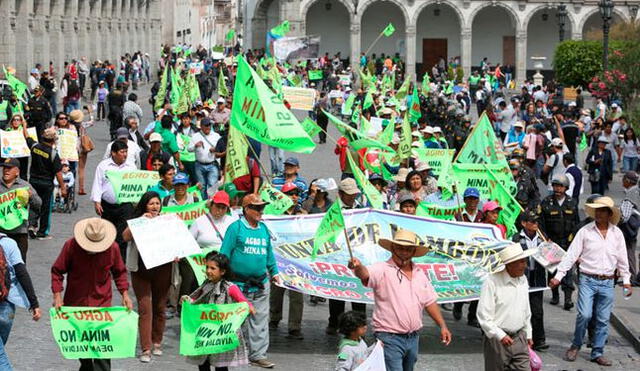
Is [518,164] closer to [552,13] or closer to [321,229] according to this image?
[321,229]

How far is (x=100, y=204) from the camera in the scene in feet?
49.0

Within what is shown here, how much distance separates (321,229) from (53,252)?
6976 millimetres

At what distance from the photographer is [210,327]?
1064 centimetres

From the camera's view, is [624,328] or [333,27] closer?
[624,328]

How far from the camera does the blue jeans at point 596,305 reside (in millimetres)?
12852

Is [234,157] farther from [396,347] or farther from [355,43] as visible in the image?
[355,43]

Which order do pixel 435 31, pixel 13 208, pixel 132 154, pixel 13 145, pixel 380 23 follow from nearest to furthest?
pixel 13 208 < pixel 132 154 < pixel 13 145 < pixel 435 31 < pixel 380 23

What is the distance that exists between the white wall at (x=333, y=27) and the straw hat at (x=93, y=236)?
6022 centimetres

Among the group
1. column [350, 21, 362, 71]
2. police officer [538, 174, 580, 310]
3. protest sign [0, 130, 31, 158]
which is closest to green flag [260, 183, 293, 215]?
police officer [538, 174, 580, 310]

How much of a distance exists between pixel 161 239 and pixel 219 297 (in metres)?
1.15

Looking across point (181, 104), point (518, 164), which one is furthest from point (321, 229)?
point (181, 104)

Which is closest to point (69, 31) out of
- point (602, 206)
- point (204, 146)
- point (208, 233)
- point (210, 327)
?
point (204, 146)

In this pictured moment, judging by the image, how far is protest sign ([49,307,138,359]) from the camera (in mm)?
10258

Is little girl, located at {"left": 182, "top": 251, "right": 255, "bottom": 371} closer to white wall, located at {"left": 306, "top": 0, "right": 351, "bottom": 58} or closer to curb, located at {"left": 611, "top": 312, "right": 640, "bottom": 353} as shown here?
curb, located at {"left": 611, "top": 312, "right": 640, "bottom": 353}
